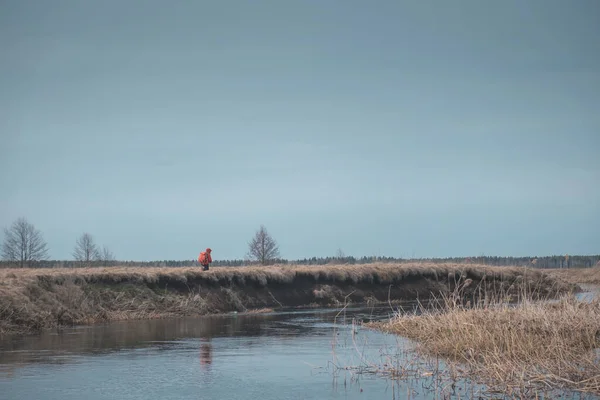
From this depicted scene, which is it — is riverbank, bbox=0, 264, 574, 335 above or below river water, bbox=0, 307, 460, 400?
above

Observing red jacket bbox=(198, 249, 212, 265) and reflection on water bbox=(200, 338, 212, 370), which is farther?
red jacket bbox=(198, 249, 212, 265)

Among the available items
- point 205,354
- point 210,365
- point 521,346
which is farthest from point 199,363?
point 521,346

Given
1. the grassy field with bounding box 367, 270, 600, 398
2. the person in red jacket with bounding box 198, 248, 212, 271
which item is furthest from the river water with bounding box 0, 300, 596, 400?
the person in red jacket with bounding box 198, 248, 212, 271

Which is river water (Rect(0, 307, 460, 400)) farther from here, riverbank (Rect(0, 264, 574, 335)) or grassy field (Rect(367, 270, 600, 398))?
riverbank (Rect(0, 264, 574, 335))

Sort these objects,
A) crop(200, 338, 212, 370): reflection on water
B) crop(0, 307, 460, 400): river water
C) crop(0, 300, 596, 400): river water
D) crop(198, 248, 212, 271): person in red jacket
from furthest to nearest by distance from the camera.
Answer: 1. crop(198, 248, 212, 271): person in red jacket
2. crop(200, 338, 212, 370): reflection on water
3. crop(0, 307, 460, 400): river water
4. crop(0, 300, 596, 400): river water

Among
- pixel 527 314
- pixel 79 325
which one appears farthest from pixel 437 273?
pixel 527 314

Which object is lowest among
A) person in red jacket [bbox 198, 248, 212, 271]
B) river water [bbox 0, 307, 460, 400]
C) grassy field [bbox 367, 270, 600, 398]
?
river water [bbox 0, 307, 460, 400]

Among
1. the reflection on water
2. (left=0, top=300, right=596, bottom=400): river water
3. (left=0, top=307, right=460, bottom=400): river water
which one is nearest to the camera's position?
(left=0, top=300, right=596, bottom=400): river water

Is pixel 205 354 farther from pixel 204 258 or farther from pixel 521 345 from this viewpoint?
pixel 204 258

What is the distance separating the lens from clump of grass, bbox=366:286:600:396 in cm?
1460

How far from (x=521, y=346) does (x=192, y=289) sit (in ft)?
78.7

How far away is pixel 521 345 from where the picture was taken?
56.7ft

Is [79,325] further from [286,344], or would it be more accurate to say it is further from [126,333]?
[286,344]

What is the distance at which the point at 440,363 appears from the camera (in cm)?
1848
